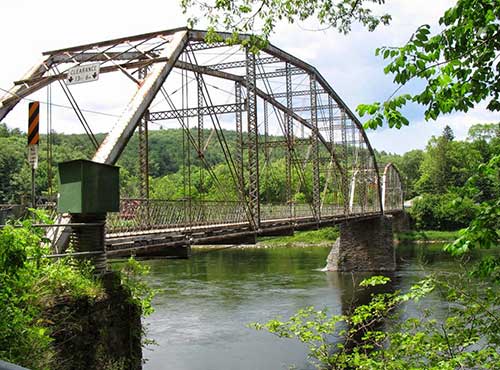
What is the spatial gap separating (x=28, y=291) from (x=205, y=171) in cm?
4632

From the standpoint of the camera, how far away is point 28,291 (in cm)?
551

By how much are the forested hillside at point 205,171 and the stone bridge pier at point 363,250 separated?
185 inches

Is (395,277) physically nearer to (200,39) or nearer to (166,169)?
(200,39)

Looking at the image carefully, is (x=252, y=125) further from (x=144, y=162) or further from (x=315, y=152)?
(x=315, y=152)

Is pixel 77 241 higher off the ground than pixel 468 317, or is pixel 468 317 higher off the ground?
pixel 77 241

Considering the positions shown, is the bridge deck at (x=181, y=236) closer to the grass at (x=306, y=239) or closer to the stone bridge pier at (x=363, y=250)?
the stone bridge pier at (x=363, y=250)

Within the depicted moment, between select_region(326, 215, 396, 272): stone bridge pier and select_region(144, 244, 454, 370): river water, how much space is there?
1.36m

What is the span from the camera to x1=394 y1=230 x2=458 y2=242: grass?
5884 cm

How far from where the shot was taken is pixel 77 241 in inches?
267

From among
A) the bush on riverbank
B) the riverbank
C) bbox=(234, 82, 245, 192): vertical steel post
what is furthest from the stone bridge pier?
the bush on riverbank

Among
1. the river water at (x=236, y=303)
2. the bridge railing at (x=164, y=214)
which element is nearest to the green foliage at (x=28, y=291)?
the river water at (x=236, y=303)

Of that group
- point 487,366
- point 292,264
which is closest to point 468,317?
point 487,366

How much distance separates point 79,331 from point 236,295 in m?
18.5

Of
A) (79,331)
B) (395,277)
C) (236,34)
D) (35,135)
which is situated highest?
(236,34)
